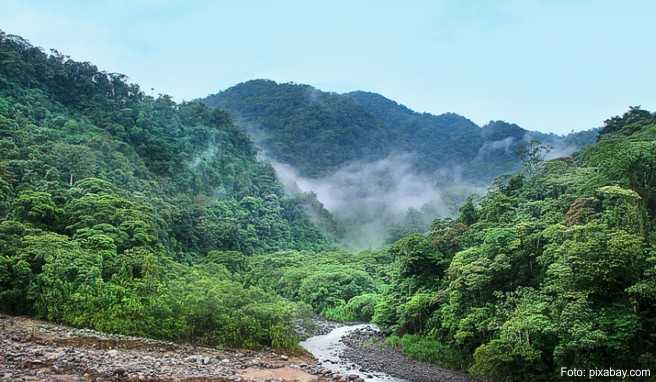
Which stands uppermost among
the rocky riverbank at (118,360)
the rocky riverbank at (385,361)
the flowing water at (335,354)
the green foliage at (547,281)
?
the green foliage at (547,281)

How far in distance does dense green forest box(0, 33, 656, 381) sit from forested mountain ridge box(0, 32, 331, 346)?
16 centimetres

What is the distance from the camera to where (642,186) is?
1078 inches

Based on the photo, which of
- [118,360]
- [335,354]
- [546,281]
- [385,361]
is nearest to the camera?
[118,360]

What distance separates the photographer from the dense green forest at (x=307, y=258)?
2180 centimetres

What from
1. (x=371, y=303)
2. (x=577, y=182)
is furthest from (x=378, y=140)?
(x=577, y=182)

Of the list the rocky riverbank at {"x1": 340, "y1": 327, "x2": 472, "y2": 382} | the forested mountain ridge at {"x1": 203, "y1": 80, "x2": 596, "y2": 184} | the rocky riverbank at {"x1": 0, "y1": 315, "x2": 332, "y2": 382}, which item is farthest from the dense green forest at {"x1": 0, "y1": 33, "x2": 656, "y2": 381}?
the forested mountain ridge at {"x1": 203, "y1": 80, "x2": 596, "y2": 184}

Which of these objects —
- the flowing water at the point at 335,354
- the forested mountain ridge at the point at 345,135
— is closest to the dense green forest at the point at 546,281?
the flowing water at the point at 335,354

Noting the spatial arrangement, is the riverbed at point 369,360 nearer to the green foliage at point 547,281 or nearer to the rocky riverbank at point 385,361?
the rocky riverbank at point 385,361

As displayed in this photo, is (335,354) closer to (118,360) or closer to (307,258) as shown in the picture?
(118,360)

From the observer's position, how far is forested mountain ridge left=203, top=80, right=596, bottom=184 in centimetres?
15088

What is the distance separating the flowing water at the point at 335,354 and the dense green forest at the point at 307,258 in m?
2.33

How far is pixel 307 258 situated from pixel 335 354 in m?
42.0

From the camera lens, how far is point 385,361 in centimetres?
3173

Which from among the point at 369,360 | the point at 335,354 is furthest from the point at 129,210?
the point at 369,360
